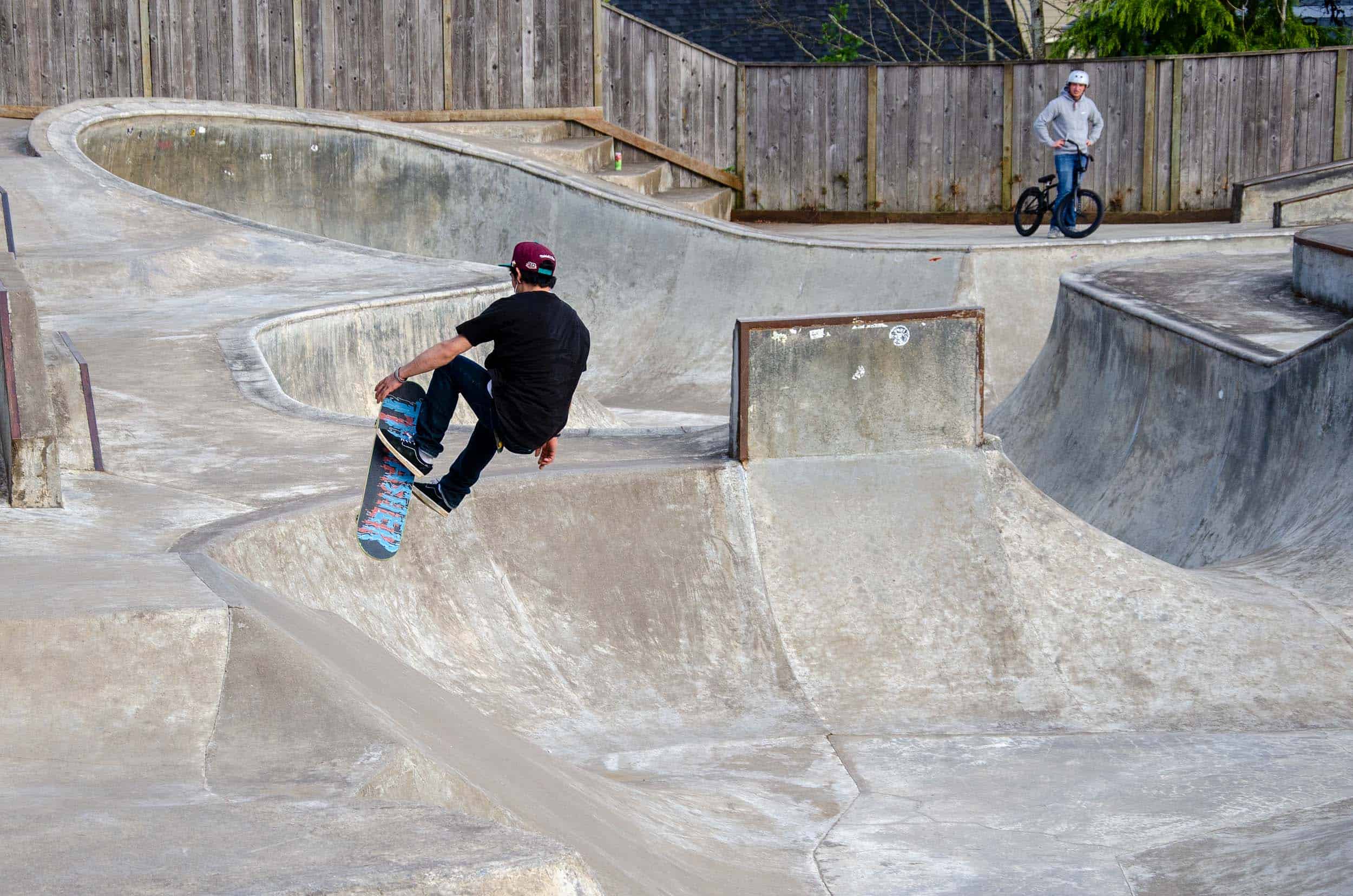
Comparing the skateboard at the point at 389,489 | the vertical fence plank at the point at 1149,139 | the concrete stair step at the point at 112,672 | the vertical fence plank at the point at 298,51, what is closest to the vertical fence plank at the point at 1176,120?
the vertical fence plank at the point at 1149,139

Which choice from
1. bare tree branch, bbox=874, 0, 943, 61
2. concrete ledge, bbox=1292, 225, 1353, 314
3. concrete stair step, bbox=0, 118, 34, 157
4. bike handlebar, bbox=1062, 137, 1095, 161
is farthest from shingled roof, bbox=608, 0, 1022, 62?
concrete ledge, bbox=1292, 225, 1353, 314

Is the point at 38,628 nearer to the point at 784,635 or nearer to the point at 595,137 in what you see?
the point at 784,635

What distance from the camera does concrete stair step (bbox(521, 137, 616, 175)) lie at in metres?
16.8

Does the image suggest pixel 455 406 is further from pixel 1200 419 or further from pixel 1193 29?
pixel 1193 29

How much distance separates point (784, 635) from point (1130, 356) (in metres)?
4.77

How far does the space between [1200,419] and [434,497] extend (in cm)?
550

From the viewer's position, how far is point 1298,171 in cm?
1736

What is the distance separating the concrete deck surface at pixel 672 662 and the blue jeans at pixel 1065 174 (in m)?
5.33

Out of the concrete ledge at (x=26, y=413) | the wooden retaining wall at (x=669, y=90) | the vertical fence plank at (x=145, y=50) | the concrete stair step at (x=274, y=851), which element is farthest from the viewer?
the wooden retaining wall at (x=669, y=90)

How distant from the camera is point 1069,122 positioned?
1540 centimetres

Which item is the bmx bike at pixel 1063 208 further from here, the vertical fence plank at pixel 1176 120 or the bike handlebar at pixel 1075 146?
the vertical fence plank at pixel 1176 120

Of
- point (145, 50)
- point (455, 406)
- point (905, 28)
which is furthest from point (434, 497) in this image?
point (905, 28)

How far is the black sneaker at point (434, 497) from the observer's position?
5.94 m

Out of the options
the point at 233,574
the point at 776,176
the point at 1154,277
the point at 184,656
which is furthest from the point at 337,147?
the point at 184,656
